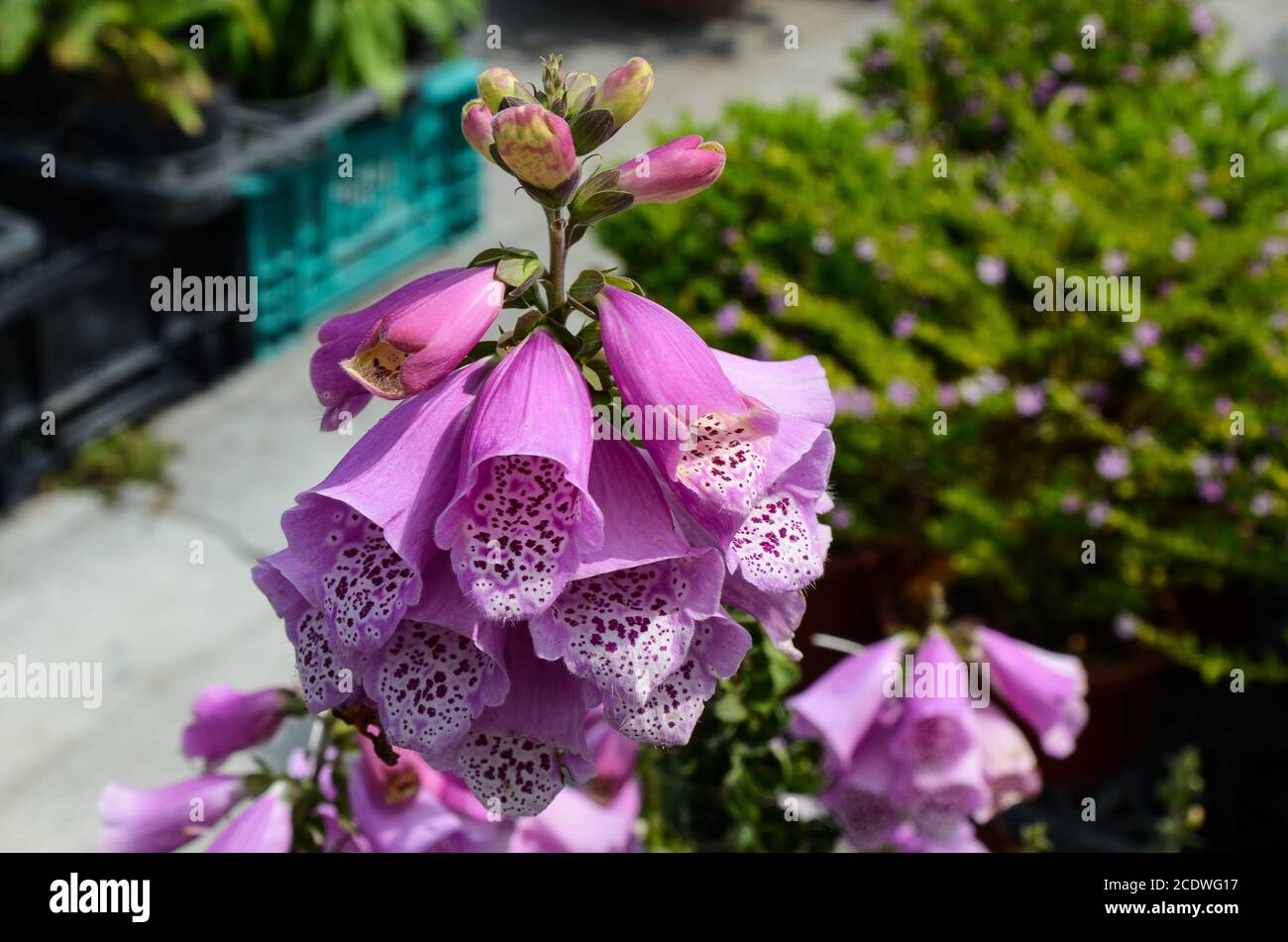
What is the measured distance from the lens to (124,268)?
4.78m

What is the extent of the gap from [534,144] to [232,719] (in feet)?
2.55

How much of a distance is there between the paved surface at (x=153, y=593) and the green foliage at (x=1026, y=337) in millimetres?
1611

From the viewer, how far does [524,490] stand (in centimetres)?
95

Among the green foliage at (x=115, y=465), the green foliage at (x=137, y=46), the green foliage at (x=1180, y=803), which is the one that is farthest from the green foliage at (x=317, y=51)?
the green foliage at (x=1180, y=803)

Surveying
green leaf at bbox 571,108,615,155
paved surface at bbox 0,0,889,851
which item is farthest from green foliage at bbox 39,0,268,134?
green leaf at bbox 571,108,615,155

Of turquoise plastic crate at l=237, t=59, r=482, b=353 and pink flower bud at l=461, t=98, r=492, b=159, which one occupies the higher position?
pink flower bud at l=461, t=98, r=492, b=159

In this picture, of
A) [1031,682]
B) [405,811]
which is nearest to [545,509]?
[405,811]

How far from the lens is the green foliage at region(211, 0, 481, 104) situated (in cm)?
539

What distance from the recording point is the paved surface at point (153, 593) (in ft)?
12.9

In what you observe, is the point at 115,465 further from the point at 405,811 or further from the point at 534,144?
the point at 534,144

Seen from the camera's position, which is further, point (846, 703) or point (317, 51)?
point (317, 51)

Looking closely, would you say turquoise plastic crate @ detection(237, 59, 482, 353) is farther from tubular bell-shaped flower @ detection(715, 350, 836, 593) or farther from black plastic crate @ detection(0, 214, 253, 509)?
tubular bell-shaped flower @ detection(715, 350, 836, 593)

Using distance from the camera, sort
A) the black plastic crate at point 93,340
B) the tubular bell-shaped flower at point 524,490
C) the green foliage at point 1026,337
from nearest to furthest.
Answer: the tubular bell-shaped flower at point 524,490, the green foliage at point 1026,337, the black plastic crate at point 93,340

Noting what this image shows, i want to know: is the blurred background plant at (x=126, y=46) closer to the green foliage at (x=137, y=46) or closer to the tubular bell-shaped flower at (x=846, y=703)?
the green foliage at (x=137, y=46)
